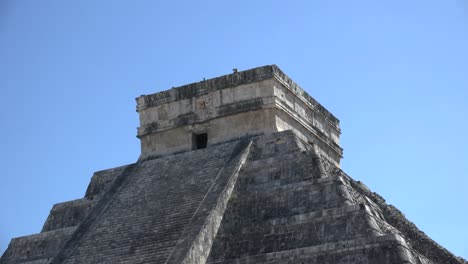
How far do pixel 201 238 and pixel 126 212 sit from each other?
2848 millimetres

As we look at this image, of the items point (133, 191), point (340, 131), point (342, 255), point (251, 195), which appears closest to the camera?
point (342, 255)

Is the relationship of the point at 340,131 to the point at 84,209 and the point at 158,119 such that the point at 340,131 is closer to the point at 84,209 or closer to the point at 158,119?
the point at 158,119

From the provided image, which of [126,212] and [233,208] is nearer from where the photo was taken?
[233,208]

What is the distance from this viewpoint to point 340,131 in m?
24.2

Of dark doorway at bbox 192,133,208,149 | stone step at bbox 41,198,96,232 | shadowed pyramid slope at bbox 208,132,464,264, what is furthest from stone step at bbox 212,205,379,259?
stone step at bbox 41,198,96,232

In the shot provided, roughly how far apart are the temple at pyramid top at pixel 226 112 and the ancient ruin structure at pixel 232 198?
3 centimetres

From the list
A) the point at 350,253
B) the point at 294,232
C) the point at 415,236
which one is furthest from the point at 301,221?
the point at 415,236

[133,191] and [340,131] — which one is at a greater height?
[340,131]

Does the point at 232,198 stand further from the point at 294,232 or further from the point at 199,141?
the point at 199,141

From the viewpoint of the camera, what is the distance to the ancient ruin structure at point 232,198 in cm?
1711

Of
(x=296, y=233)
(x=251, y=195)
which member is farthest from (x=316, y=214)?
(x=251, y=195)

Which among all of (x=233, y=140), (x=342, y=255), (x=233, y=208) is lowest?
(x=342, y=255)

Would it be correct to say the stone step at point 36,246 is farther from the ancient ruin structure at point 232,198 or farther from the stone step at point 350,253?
the stone step at point 350,253

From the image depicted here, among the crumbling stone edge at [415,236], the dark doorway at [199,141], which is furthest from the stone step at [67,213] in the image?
the crumbling stone edge at [415,236]
